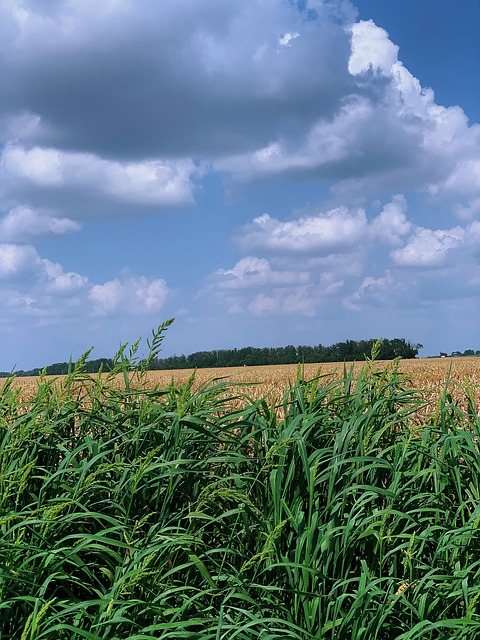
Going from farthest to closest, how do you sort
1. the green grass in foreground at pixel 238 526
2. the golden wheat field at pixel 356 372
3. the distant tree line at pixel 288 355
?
the distant tree line at pixel 288 355 → the golden wheat field at pixel 356 372 → the green grass in foreground at pixel 238 526

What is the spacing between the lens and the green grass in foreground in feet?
7.93

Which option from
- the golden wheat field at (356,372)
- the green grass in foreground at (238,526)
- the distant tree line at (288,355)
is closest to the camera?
the green grass in foreground at (238,526)

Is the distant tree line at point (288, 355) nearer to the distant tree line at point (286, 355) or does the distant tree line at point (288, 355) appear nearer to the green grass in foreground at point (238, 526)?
the distant tree line at point (286, 355)

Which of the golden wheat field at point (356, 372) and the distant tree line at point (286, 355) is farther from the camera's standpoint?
the distant tree line at point (286, 355)

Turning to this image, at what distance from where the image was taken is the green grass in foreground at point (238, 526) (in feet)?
7.93

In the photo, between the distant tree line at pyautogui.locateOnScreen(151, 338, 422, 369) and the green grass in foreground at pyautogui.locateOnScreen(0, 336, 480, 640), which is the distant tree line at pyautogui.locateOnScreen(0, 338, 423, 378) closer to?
the distant tree line at pyautogui.locateOnScreen(151, 338, 422, 369)

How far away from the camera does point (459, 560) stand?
9.31 ft

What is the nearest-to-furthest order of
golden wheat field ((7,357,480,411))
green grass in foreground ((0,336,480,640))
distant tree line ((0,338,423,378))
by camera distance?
green grass in foreground ((0,336,480,640)) → golden wheat field ((7,357,480,411)) → distant tree line ((0,338,423,378))

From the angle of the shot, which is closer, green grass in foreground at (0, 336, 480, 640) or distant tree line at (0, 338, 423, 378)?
green grass in foreground at (0, 336, 480, 640)

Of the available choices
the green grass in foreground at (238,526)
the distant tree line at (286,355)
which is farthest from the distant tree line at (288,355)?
the green grass in foreground at (238,526)

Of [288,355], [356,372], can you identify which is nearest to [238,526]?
[356,372]

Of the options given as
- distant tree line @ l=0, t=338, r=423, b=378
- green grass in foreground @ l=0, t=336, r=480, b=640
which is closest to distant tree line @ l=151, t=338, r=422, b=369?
distant tree line @ l=0, t=338, r=423, b=378

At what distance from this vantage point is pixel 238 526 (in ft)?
9.82

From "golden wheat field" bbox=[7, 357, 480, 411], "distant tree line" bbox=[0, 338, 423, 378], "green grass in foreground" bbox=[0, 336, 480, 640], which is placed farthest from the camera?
"distant tree line" bbox=[0, 338, 423, 378]
